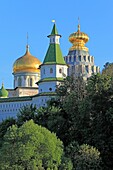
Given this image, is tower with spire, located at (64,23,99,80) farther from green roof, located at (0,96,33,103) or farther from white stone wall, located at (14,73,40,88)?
green roof, located at (0,96,33,103)

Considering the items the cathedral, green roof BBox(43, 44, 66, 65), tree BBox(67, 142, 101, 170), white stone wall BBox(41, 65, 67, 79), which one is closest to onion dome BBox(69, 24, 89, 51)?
the cathedral

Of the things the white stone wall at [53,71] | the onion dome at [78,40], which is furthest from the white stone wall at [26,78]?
the white stone wall at [53,71]

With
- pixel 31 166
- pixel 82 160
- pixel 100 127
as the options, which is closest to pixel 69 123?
pixel 100 127

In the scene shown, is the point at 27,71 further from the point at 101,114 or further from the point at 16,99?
the point at 101,114

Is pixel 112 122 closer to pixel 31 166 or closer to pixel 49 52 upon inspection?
pixel 31 166

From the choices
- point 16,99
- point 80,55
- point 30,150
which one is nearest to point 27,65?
point 16,99

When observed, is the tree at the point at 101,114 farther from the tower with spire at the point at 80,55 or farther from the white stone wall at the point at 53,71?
the tower with spire at the point at 80,55

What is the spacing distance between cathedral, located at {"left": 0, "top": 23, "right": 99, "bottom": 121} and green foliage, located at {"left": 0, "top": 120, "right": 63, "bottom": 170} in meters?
12.0

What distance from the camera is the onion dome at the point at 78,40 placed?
71.3 m

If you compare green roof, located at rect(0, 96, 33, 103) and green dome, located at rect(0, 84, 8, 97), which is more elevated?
green dome, located at rect(0, 84, 8, 97)

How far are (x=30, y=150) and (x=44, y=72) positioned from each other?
76.0 feet

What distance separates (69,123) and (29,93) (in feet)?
90.3

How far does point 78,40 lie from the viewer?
71.8 metres

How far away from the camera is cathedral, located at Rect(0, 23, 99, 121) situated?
47.6m
